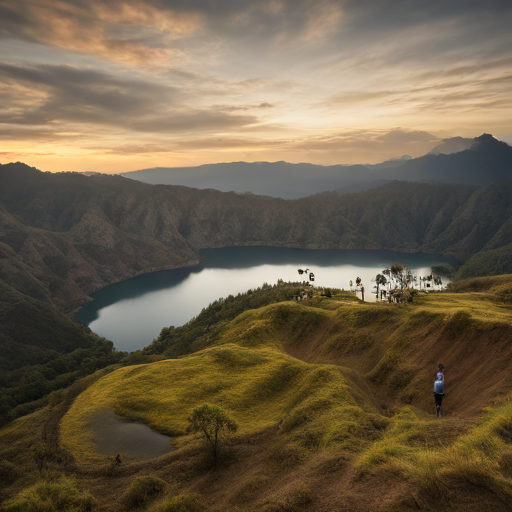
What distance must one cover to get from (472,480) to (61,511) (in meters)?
18.3

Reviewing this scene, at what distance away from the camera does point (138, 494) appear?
18.9 meters

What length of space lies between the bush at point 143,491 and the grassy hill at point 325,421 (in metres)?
0.41

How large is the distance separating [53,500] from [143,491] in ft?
14.2

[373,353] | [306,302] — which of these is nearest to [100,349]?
[306,302]

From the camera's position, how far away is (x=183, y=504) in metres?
16.7

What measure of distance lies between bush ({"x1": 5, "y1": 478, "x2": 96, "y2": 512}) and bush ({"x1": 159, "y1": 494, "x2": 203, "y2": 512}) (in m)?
4.72

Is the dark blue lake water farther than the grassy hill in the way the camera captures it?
Yes

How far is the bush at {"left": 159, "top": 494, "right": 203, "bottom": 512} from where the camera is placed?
16.5 metres

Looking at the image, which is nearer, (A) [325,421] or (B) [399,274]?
(A) [325,421]

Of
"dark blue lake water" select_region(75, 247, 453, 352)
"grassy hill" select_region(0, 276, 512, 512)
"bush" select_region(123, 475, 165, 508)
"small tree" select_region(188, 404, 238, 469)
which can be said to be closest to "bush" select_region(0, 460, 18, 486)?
"grassy hill" select_region(0, 276, 512, 512)

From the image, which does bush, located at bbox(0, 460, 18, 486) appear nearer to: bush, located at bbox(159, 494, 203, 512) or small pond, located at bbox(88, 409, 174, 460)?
small pond, located at bbox(88, 409, 174, 460)

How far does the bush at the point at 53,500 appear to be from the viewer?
56.6ft

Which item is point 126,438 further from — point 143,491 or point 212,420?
point 212,420

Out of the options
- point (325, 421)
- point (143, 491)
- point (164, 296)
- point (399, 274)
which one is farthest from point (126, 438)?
point (164, 296)
